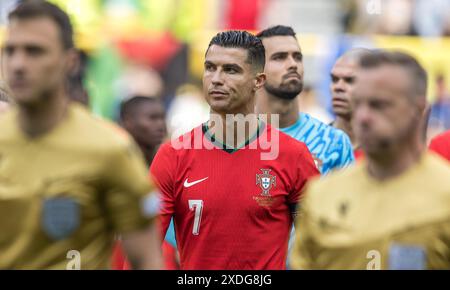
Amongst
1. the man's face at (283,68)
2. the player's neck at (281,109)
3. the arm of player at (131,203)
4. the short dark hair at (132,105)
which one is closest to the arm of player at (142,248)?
the arm of player at (131,203)

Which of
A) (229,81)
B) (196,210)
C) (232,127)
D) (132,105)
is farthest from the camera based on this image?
(132,105)

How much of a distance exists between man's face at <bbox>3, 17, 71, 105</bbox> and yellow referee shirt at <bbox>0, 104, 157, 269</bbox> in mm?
222

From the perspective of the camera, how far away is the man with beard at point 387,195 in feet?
20.1

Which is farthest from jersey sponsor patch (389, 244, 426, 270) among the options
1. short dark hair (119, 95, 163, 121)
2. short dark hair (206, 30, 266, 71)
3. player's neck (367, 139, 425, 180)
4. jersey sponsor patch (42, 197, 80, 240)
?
short dark hair (119, 95, 163, 121)

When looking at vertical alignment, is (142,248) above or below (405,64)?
below

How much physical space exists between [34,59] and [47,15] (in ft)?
0.85

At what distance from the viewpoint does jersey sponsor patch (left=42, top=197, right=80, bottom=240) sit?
607 centimetres

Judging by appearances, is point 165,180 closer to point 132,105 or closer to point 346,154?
point 346,154

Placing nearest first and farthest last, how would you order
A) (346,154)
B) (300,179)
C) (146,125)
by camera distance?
(300,179), (346,154), (146,125)

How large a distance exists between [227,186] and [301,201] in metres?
0.52

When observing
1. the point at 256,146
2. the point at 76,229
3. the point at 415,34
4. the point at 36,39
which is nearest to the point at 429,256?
the point at 76,229

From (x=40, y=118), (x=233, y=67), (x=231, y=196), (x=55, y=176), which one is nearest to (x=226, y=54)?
(x=233, y=67)

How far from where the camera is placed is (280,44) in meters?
10.8

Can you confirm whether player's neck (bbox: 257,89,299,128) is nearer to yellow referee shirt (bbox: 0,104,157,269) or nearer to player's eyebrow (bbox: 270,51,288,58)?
player's eyebrow (bbox: 270,51,288,58)
